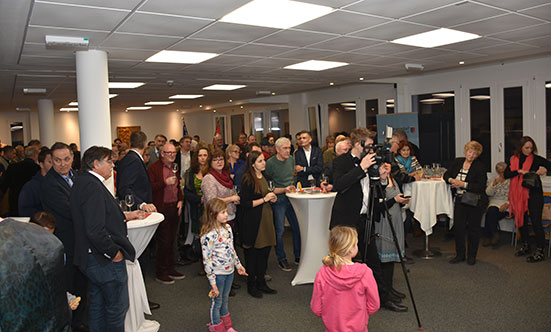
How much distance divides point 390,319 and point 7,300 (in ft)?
11.4

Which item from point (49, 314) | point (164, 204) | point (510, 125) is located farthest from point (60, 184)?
point (510, 125)

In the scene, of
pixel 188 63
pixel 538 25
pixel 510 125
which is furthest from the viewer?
pixel 510 125

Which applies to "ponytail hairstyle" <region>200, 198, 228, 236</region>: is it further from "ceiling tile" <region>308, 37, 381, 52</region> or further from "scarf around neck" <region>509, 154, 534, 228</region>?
"scarf around neck" <region>509, 154, 534, 228</region>

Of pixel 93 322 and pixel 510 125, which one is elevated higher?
pixel 510 125

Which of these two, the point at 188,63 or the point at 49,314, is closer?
the point at 49,314

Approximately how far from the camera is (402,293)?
4.29 m

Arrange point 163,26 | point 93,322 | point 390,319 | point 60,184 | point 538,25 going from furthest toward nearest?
point 538,25 → point 163,26 → point 390,319 → point 60,184 → point 93,322

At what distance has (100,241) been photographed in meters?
2.67

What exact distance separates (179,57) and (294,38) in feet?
6.08

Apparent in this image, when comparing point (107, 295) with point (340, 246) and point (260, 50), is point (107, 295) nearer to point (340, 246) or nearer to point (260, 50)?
point (340, 246)

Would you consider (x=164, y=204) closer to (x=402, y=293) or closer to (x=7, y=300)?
(x=402, y=293)

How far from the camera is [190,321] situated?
3.86m

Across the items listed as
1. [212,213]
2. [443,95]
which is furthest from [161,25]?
[443,95]

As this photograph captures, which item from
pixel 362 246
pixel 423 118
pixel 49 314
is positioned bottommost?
pixel 362 246
